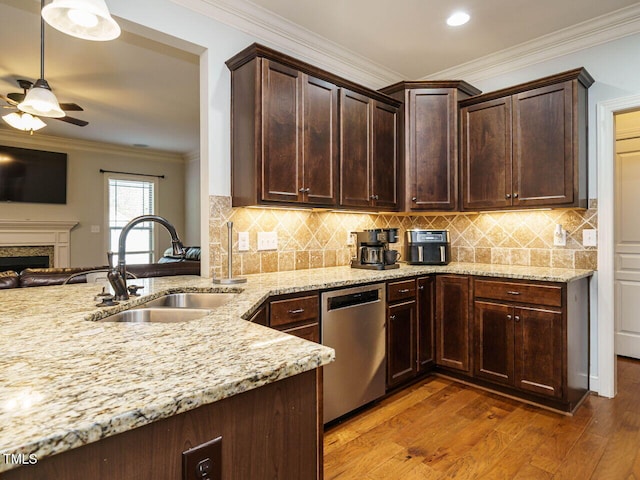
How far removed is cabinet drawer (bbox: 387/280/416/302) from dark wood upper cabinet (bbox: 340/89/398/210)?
682 millimetres

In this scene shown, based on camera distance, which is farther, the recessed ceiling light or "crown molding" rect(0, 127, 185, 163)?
"crown molding" rect(0, 127, 185, 163)

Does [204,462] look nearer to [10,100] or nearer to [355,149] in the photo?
[355,149]

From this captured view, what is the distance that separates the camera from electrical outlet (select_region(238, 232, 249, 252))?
2621mm

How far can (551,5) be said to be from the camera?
2568 millimetres

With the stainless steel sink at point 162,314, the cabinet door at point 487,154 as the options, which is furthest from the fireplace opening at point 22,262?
the cabinet door at point 487,154

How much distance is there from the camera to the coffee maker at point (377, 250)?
2.92 m

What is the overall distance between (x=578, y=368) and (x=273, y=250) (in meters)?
Result: 2.31

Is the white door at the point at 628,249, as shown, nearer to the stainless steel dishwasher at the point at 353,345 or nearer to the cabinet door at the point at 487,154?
the cabinet door at the point at 487,154

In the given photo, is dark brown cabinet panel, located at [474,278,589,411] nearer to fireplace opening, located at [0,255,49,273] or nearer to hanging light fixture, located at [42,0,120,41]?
hanging light fixture, located at [42,0,120,41]

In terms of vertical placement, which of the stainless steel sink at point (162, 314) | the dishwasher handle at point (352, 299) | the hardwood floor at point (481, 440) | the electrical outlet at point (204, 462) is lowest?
the hardwood floor at point (481, 440)

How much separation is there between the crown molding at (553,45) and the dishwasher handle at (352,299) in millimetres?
2346

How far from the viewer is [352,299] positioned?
2422 mm

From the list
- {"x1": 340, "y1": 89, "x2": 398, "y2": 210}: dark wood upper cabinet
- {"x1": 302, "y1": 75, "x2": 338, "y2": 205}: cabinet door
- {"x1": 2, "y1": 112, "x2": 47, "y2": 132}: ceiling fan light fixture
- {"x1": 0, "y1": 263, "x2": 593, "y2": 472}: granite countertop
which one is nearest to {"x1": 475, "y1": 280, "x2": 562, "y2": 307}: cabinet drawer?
{"x1": 340, "y1": 89, "x2": 398, "y2": 210}: dark wood upper cabinet

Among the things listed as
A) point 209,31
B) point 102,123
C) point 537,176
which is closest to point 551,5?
point 537,176
